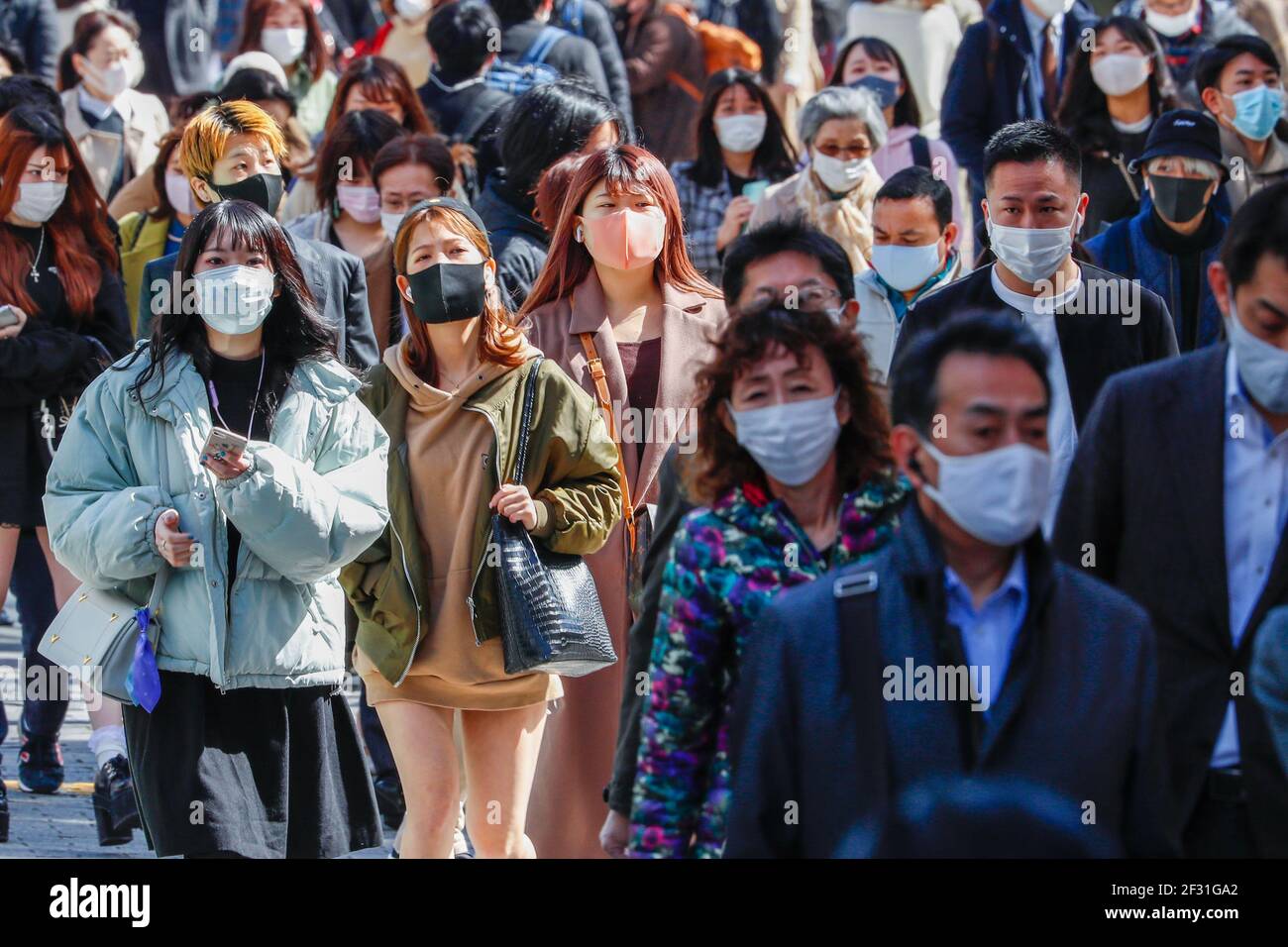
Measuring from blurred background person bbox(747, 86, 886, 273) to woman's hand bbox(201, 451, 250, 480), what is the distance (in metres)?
3.42

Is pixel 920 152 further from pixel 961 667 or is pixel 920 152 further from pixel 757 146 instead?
pixel 961 667

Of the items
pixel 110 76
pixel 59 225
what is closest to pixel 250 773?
pixel 59 225

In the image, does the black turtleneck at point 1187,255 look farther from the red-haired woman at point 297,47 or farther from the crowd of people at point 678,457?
the red-haired woman at point 297,47

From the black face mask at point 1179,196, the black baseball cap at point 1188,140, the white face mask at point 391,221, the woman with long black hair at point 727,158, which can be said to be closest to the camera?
the black face mask at point 1179,196

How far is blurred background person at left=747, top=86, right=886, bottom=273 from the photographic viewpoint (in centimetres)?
795

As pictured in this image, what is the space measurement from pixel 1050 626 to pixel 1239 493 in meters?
0.71

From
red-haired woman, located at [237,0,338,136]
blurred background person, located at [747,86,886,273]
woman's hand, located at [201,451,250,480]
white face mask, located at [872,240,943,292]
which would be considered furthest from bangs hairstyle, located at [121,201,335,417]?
red-haired woman, located at [237,0,338,136]

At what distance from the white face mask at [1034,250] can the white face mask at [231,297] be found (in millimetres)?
1940

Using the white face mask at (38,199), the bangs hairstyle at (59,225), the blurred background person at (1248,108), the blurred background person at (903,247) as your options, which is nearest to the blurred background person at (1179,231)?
the blurred background person at (903,247)

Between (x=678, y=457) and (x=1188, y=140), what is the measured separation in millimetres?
3158

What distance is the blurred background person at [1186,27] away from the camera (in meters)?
9.55

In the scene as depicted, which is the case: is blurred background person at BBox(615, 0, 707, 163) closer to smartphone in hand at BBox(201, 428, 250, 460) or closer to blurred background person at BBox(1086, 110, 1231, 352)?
blurred background person at BBox(1086, 110, 1231, 352)

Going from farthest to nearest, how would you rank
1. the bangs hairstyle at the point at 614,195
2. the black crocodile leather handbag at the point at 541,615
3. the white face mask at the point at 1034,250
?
the bangs hairstyle at the point at 614,195 < the white face mask at the point at 1034,250 < the black crocodile leather handbag at the point at 541,615
